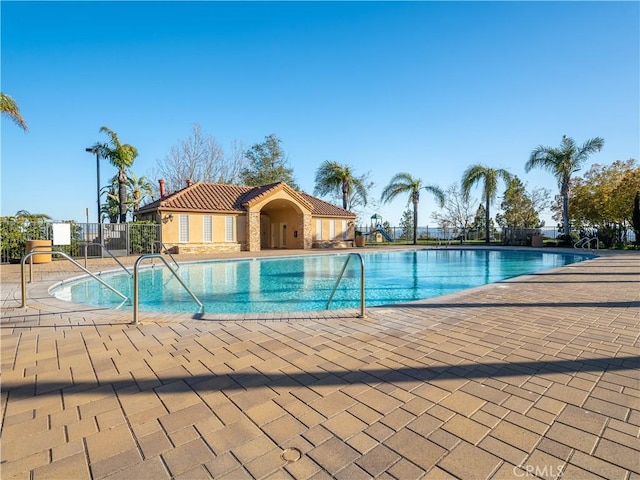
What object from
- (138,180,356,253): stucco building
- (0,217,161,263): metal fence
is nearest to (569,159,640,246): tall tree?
(138,180,356,253): stucco building

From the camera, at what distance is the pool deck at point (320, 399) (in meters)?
1.84

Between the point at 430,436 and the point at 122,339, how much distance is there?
Answer: 11.7 ft

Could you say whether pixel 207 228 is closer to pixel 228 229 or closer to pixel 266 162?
pixel 228 229

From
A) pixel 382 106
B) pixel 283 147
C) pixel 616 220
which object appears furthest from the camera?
pixel 283 147

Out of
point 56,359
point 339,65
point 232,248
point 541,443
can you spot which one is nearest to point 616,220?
point 339,65

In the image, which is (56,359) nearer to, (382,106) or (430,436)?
(430,436)

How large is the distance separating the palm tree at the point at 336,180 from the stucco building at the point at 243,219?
9.11 feet

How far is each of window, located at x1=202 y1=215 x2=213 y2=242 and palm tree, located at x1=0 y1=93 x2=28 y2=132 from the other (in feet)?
32.3

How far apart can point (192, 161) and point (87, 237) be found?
17276 mm

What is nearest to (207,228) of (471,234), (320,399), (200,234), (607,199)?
(200,234)

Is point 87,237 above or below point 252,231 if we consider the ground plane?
below

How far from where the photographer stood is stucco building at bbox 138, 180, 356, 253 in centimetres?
2041

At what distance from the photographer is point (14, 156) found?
16438 millimetres

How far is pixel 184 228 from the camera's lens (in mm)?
20547
